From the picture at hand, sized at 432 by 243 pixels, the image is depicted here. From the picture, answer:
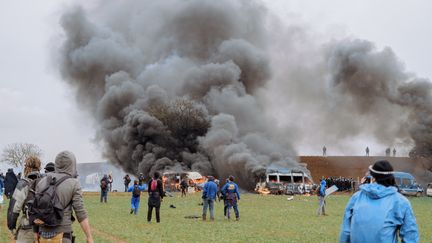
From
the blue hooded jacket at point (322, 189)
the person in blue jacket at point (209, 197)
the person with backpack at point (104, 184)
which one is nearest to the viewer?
the person in blue jacket at point (209, 197)

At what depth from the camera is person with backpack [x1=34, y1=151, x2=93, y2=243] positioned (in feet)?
20.2

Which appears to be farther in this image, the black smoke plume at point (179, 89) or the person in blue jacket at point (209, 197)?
the black smoke plume at point (179, 89)

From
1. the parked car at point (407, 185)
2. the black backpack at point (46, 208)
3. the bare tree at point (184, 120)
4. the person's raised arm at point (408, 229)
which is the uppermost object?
the bare tree at point (184, 120)

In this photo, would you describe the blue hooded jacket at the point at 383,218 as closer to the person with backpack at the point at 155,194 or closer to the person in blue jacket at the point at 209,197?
the person with backpack at the point at 155,194

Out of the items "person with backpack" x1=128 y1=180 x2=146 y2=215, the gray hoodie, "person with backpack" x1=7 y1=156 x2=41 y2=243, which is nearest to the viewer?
the gray hoodie

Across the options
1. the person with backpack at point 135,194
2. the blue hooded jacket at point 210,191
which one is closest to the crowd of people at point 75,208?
the blue hooded jacket at point 210,191

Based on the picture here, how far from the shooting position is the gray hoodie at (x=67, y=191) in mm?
6305

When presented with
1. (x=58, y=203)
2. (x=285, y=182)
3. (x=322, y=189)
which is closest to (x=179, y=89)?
(x=285, y=182)

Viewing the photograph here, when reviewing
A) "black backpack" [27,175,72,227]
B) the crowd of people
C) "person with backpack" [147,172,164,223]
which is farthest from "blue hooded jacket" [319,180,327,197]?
"black backpack" [27,175,72,227]

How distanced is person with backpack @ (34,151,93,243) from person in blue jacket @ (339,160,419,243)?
112 inches

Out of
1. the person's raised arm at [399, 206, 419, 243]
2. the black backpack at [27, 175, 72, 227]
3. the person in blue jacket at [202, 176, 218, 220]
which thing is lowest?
the person's raised arm at [399, 206, 419, 243]

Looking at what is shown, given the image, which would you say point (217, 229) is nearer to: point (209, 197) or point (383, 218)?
point (209, 197)

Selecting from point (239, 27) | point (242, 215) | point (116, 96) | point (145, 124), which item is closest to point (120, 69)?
point (116, 96)

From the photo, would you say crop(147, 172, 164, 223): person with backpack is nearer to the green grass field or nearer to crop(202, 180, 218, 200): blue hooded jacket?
the green grass field
